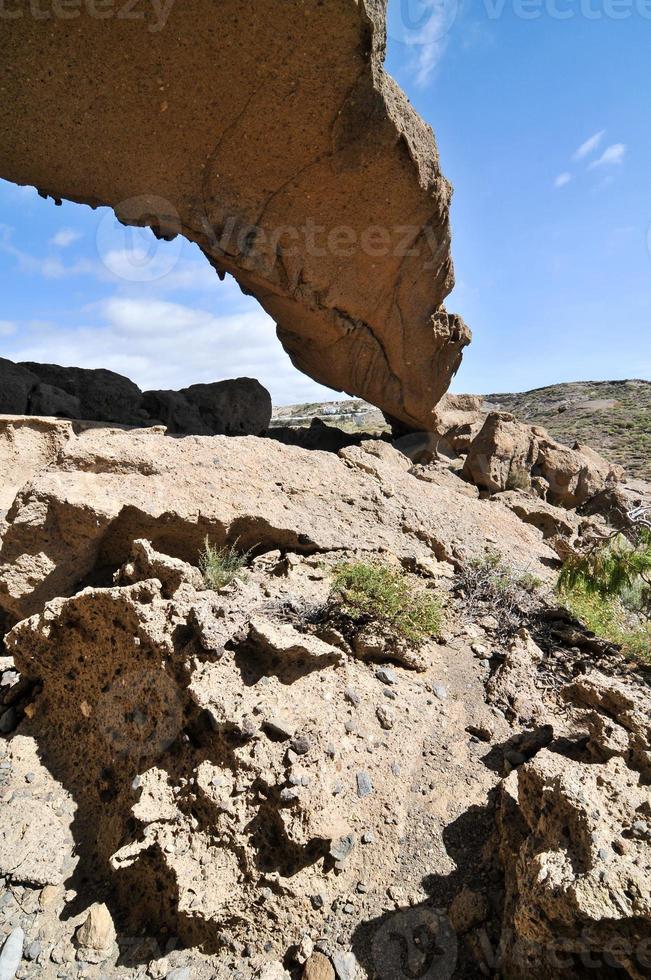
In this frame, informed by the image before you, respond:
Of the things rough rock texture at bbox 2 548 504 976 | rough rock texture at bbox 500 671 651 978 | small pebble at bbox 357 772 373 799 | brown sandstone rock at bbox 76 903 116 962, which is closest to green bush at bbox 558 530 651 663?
rough rock texture at bbox 2 548 504 976

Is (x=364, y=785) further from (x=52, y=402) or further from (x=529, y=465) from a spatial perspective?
(x=529, y=465)

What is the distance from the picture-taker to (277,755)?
214 centimetres

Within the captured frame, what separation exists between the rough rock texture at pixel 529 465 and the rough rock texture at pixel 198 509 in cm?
374

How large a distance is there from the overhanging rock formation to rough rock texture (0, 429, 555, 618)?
9.60ft

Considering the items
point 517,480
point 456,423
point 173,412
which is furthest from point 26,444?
point 456,423

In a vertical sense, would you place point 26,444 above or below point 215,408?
below

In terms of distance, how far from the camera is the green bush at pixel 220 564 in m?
2.99

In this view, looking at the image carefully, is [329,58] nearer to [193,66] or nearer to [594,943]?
[193,66]

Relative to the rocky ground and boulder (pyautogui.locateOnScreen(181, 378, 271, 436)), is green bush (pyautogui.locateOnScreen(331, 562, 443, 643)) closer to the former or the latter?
the rocky ground

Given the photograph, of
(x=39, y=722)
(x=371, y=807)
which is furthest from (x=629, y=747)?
(x=39, y=722)

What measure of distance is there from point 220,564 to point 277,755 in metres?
1.20

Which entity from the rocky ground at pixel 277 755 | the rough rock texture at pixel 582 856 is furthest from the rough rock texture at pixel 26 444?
the rough rock texture at pixel 582 856

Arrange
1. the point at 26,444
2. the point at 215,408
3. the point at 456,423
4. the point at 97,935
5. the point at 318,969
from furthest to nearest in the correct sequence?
the point at 456,423
the point at 215,408
the point at 26,444
the point at 97,935
the point at 318,969

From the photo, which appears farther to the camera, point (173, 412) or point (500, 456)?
point (500, 456)
